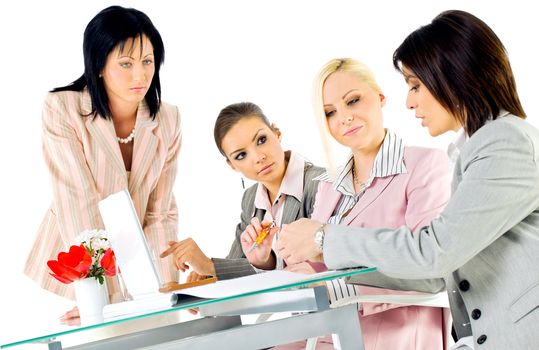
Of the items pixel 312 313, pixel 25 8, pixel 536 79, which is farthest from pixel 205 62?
pixel 312 313

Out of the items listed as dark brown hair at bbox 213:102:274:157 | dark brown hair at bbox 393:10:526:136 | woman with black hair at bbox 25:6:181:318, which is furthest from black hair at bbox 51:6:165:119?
dark brown hair at bbox 393:10:526:136

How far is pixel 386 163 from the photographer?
8.46 ft

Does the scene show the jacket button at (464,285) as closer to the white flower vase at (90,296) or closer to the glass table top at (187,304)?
the glass table top at (187,304)

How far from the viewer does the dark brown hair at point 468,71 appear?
1.96 m

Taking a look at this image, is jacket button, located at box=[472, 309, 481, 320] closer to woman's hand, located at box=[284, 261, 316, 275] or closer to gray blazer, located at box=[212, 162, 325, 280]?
woman's hand, located at box=[284, 261, 316, 275]

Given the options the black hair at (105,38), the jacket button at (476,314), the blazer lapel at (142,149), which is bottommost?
the jacket button at (476,314)

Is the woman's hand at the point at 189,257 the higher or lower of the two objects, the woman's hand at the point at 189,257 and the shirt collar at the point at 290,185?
the lower

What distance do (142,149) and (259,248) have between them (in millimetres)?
945

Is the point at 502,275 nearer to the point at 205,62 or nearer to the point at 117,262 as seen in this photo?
the point at 117,262

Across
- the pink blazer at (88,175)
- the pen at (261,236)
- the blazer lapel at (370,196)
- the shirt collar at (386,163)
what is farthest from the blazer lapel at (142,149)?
the blazer lapel at (370,196)

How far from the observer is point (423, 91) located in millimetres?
2082

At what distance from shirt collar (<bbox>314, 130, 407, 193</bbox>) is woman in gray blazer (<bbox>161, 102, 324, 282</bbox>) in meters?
0.38

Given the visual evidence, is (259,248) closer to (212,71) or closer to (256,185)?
(256,185)

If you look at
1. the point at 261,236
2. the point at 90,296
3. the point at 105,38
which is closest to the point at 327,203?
the point at 261,236
